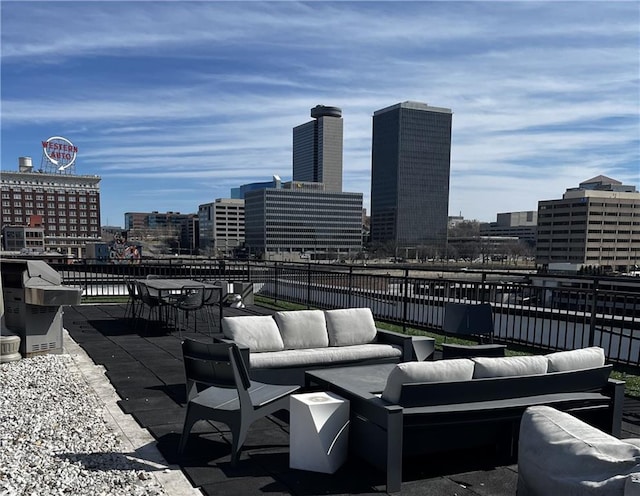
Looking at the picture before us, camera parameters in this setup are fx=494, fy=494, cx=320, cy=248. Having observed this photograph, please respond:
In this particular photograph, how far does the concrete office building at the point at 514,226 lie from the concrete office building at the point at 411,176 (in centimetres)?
3190

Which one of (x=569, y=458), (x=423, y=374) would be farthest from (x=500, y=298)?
(x=569, y=458)

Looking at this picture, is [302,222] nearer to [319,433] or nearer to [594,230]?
[594,230]

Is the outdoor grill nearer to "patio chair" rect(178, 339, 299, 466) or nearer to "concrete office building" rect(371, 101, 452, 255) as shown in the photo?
"patio chair" rect(178, 339, 299, 466)

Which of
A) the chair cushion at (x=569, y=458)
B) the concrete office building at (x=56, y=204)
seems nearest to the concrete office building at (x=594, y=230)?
the chair cushion at (x=569, y=458)

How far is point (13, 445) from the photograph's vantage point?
368 cm

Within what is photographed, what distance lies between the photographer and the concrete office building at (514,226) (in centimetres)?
15656

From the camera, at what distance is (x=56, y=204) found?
123 m

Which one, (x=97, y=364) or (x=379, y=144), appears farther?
(x=379, y=144)

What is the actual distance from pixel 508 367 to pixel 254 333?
2577 mm

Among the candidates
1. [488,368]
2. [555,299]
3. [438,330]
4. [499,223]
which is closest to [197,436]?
[488,368]

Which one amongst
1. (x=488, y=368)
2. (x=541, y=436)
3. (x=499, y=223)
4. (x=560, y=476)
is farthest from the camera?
(x=499, y=223)

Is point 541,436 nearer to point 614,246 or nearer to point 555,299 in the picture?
point 555,299

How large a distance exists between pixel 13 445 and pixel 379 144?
465ft

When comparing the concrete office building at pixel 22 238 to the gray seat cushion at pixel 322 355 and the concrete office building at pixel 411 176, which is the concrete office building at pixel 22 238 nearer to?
the concrete office building at pixel 411 176
